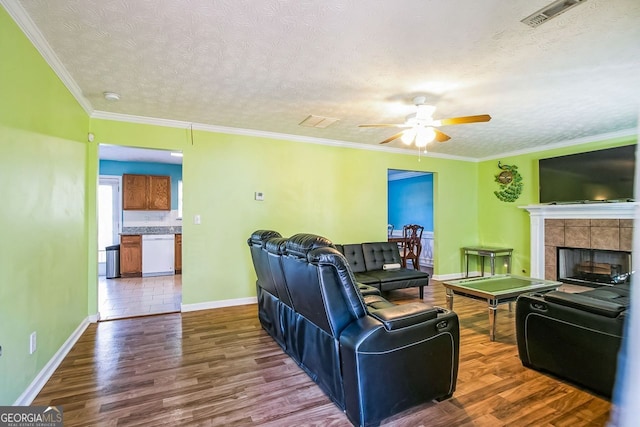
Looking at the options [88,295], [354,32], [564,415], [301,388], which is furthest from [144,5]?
[564,415]

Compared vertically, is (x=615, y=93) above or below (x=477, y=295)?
above

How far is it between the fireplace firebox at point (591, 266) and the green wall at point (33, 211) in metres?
6.55

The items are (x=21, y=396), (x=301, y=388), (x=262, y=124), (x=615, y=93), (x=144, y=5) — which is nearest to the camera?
(x=144, y=5)

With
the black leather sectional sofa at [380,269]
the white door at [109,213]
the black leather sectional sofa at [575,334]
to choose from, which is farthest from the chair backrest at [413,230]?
the white door at [109,213]

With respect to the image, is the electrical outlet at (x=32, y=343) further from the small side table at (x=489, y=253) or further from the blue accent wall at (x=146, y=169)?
the small side table at (x=489, y=253)

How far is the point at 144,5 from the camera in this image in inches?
73.0

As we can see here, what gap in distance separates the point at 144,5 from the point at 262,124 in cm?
237

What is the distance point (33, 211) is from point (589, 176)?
21.8ft

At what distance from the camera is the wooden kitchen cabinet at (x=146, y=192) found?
22.3 ft

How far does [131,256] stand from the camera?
6508mm

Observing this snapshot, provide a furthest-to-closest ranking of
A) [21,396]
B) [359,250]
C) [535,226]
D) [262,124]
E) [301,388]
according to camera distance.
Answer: [535,226] < [359,250] < [262,124] < [301,388] < [21,396]

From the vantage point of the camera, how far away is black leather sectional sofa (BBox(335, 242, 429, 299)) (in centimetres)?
425

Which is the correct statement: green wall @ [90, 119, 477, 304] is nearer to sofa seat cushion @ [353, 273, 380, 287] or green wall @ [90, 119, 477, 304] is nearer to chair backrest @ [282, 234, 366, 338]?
sofa seat cushion @ [353, 273, 380, 287]

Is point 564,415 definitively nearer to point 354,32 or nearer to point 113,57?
point 354,32
